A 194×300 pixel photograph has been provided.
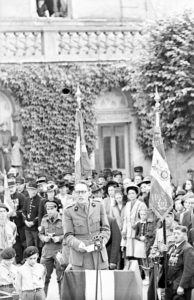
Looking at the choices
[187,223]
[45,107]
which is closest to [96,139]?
[45,107]

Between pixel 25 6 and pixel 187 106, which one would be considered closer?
pixel 187 106

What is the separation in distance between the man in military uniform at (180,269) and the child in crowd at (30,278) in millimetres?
1926

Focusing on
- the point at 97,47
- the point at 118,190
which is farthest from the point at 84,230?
the point at 97,47

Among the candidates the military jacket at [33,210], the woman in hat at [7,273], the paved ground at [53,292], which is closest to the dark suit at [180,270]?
the paved ground at [53,292]

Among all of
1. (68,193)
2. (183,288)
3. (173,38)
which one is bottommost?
(183,288)

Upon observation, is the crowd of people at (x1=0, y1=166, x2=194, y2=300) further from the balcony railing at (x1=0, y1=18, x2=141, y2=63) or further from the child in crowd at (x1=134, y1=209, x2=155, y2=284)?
the balcony railing at (x1=0, y1=18, x2=141, y2=63)

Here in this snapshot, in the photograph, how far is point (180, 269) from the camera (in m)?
13.8

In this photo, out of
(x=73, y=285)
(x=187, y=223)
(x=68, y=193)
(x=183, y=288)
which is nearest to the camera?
(x=73, y=285)

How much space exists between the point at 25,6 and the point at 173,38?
17.9ft

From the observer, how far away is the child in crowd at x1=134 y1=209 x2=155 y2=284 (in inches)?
659

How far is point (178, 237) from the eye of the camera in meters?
13.8

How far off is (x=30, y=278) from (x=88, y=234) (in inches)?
42.3

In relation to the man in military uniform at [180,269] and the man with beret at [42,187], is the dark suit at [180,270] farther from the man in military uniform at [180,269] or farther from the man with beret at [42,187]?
the man with beret at [42,187]

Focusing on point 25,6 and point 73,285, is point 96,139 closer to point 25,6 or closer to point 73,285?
point 25,6
